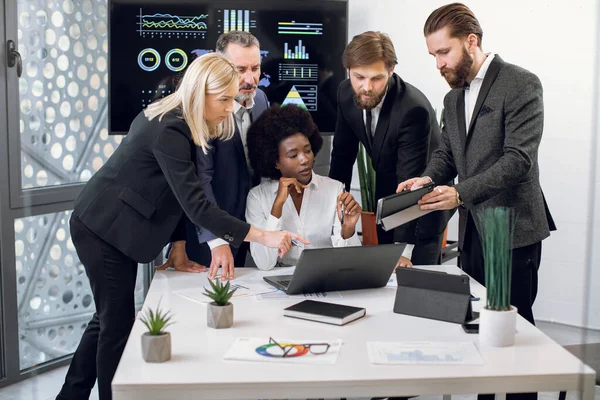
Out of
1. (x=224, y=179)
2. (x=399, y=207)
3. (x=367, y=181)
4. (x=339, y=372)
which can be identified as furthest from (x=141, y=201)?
(x=367, y=181)

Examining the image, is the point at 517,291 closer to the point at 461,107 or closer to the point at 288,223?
the point at 461,107

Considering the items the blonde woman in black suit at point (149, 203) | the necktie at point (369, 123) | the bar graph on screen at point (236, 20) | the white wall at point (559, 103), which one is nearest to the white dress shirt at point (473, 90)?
the necktie at point (369, 123)

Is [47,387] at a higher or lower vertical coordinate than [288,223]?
lower

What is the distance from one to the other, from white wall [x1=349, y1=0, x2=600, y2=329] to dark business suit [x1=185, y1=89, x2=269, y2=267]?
213 cm

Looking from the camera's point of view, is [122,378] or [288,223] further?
[288,223]

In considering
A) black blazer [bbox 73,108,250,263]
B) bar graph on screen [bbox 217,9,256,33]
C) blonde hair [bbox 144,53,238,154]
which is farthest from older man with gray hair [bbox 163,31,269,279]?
bar graph on screen [bbox 217,9,256,33]

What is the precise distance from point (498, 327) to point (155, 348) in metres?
0.82

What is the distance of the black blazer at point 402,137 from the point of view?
3.07 m

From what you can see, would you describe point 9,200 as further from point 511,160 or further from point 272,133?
point 511,160

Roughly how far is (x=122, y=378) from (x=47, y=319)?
2.42m

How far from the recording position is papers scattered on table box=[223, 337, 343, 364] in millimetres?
1691

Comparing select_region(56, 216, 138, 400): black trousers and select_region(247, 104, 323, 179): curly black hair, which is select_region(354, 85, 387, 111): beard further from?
select_region(56, 216, 138, 400): black trousers

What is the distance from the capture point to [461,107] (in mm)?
2750

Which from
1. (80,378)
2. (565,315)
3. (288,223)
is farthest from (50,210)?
(565,315)
